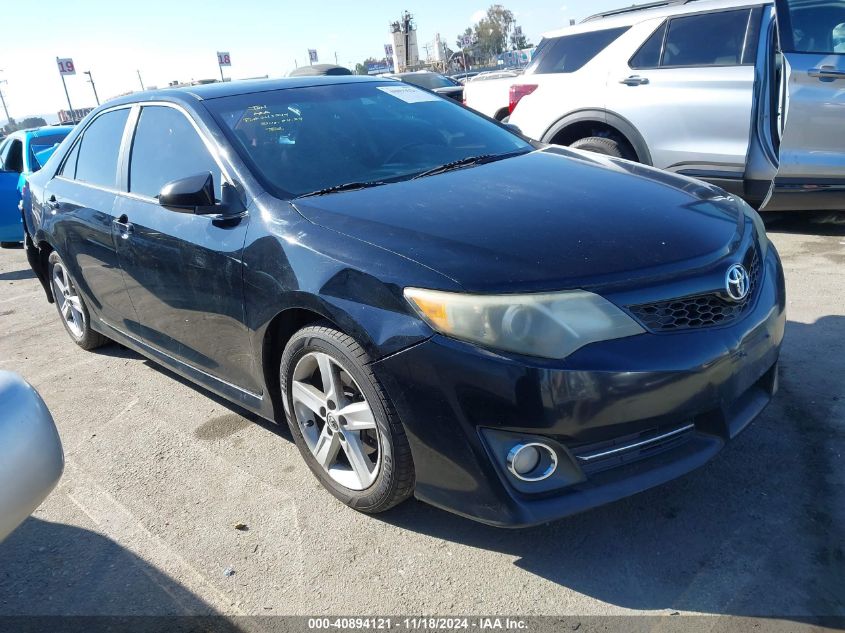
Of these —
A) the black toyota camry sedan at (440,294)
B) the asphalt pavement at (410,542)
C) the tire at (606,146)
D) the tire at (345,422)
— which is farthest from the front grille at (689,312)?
the tire at (606,146)

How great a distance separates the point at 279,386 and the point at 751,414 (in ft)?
6.04

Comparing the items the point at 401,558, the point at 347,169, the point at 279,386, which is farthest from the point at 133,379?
the point at 401,558

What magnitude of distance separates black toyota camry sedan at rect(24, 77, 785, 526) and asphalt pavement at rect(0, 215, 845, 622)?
0.85 ft

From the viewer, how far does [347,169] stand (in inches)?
127

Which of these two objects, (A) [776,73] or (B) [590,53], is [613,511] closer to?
(A) [776,73]

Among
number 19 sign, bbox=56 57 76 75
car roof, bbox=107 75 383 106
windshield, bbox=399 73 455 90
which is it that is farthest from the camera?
number 19 sign, bbox=56 57 76 75

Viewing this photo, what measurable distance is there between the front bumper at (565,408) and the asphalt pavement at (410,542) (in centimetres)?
31

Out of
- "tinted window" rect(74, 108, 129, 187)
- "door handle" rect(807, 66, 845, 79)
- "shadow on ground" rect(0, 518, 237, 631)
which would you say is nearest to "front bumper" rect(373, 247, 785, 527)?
"shadow on ground" rect(0, 518, 237, 631)

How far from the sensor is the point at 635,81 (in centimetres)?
620

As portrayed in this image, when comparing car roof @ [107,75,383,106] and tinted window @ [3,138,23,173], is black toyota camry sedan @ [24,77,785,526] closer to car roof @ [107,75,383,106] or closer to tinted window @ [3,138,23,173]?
car roof @ [107,75,383,106]

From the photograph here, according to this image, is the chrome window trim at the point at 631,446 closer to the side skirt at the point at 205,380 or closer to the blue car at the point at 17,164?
the side skirt at the point at 205,380

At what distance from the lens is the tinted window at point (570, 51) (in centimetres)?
655

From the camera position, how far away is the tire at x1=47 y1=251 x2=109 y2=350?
486 cm

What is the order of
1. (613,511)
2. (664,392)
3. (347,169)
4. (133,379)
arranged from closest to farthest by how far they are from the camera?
(664,392) → (613,511) → (347,169) → (133,379)
